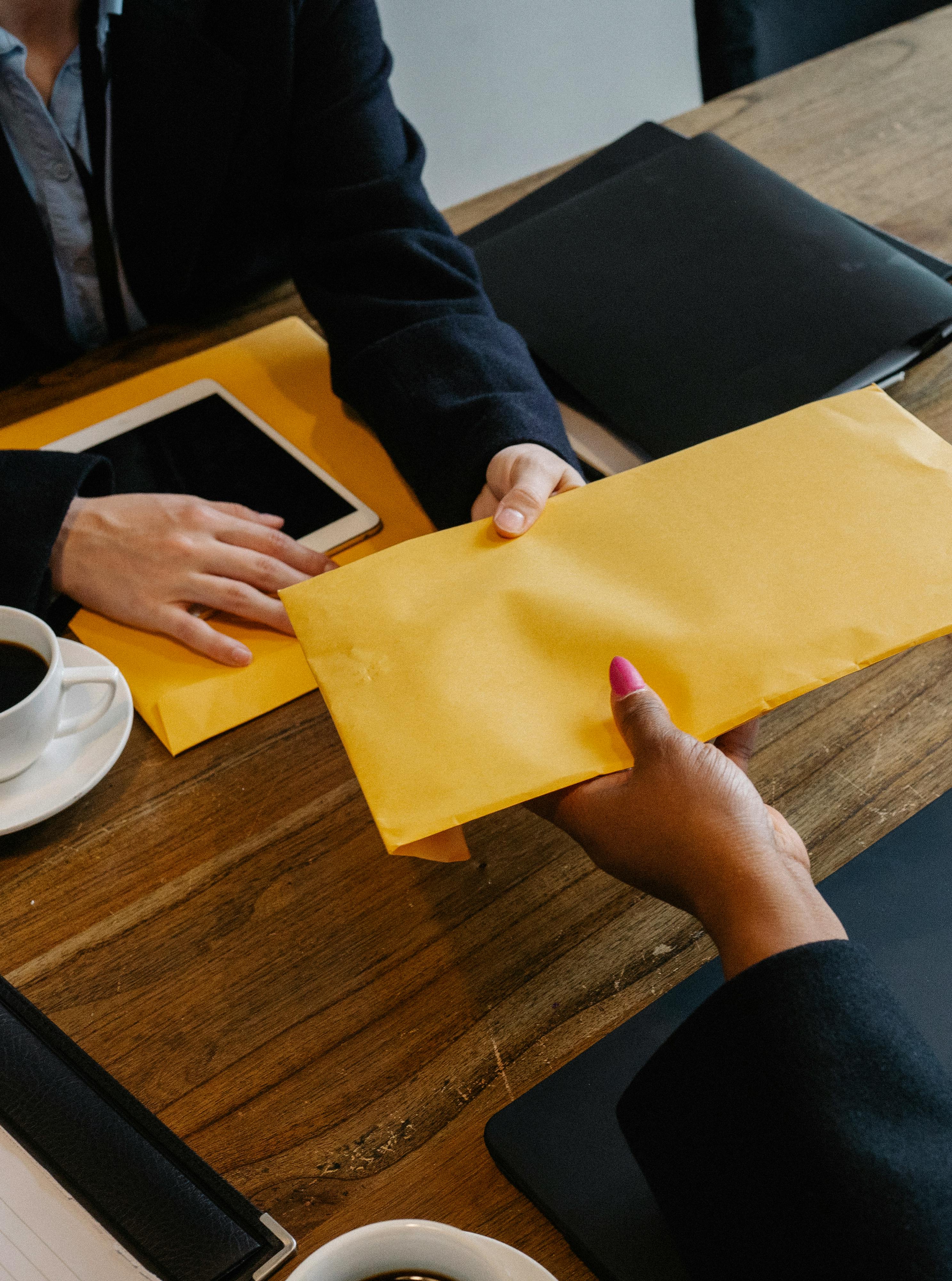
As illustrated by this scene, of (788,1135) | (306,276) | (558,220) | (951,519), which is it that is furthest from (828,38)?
(788,1135)

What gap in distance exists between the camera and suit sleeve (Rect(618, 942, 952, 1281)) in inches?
13.7

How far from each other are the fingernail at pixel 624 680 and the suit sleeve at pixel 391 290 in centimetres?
25

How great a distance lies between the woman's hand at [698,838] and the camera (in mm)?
413

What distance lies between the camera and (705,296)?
80 cm

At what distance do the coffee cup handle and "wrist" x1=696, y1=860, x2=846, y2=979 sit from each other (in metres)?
0.36

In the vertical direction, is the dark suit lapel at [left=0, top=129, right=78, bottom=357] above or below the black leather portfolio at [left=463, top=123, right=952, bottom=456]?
above

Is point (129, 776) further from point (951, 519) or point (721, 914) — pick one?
point (951, 519)

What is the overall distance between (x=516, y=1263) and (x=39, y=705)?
36 centimetres

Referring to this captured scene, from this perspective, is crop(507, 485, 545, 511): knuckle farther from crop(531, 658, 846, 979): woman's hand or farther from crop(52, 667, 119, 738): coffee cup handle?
crop(52, 667, 119, 738): coffee cup handle

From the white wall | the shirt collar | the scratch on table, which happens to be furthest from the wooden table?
the white wall

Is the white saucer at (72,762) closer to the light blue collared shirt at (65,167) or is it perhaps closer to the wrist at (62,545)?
the wrist at (62,545)

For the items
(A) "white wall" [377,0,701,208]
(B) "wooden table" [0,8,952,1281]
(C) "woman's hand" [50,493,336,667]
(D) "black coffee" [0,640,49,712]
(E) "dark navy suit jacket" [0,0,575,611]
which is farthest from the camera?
(A) "white wall" [377,0,701,208]

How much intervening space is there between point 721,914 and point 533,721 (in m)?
0.12

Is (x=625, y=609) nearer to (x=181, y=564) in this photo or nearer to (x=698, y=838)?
(x=698, y=838)
